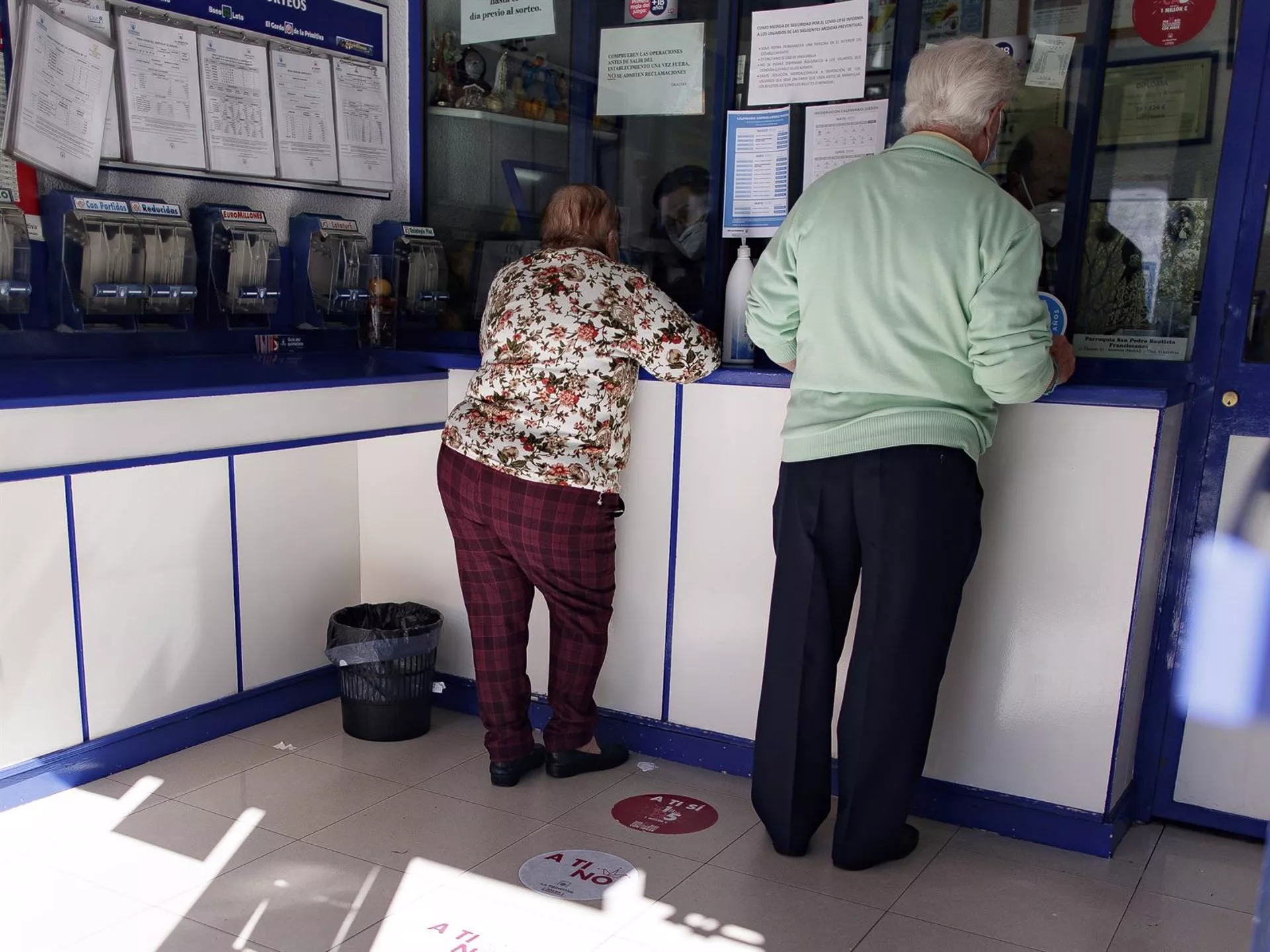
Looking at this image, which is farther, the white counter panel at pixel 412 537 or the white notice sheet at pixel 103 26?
the white counter panel at pixel 412 537

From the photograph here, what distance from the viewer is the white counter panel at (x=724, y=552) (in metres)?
2.72

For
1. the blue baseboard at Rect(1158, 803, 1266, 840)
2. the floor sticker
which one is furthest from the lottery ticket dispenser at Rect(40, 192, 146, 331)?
the blue baseboard at Rect(1158, 803, 1266, 840)

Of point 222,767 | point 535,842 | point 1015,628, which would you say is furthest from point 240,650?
point 1015,628

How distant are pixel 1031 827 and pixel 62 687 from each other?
7.51 feet

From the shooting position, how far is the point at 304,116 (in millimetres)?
3188

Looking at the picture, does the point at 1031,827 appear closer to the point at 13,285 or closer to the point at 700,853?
the point at 700,853

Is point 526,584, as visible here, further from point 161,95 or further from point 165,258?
point 161,95

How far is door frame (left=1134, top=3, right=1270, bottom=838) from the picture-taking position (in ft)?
7.91

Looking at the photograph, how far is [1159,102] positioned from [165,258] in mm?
2373

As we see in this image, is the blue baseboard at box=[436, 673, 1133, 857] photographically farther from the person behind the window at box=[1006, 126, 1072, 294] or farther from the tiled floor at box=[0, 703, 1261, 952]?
the person behind the window at box=[1006, 126, 1072, 294]

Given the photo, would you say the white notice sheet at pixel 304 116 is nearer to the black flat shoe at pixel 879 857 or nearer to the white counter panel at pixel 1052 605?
the white counter panel at pixel 1052 605

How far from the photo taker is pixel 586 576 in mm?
2705

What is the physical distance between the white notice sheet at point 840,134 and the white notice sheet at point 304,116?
140 cm

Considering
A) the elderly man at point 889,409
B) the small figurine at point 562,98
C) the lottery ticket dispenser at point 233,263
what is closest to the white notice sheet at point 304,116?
the lottery ticket dispenser at point 233,263
